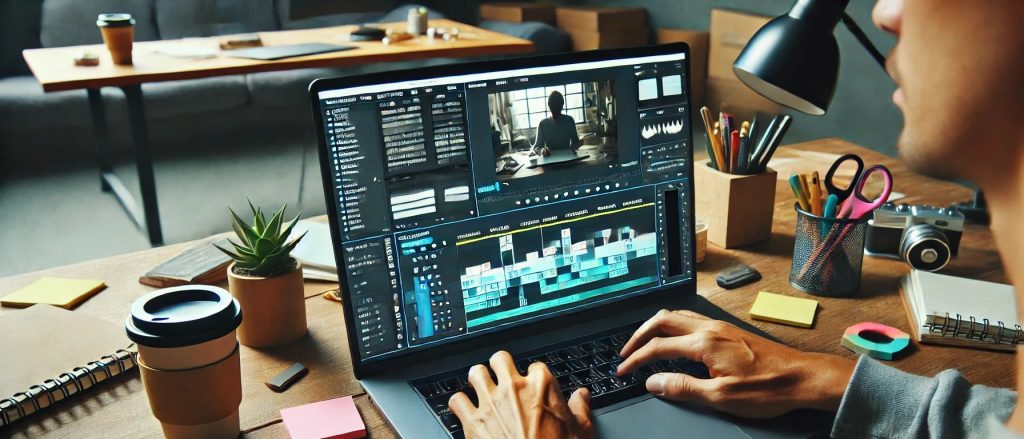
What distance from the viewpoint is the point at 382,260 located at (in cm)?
93

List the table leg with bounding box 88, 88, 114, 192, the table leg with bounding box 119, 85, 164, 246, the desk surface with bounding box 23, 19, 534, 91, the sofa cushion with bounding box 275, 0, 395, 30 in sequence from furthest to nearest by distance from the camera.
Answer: the sofa cushion with bounding box 275, 0, 395, 30, the table leg with bounding box 88, 88, 114, 192, the table leg with bounding box 119, 85, 164, 246, the desk surface with bounding box 23, 19, 534, 91

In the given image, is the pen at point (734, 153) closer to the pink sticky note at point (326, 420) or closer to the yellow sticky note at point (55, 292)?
the pink sticky note at point (326, 420)

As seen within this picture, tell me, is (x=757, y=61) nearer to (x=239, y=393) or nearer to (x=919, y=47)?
(x=919, y=47)

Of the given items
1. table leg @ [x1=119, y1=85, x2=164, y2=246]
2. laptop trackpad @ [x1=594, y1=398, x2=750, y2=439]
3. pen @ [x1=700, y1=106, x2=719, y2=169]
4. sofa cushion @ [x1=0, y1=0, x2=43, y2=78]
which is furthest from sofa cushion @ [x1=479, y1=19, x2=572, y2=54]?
laptop trackpad @ [x1=594, y1=398, x2=750, y2=439]

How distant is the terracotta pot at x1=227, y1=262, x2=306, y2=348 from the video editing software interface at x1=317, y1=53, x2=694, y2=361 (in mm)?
156

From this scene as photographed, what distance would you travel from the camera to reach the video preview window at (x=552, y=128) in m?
0.99

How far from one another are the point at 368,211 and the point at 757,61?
22.2 inches

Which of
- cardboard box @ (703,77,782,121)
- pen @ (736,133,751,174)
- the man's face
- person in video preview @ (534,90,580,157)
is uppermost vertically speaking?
the man's face

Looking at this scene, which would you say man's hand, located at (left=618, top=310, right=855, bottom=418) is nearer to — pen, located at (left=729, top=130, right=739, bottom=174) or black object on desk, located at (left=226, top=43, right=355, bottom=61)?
pen, located at (left=729, top=130, right=739, bottom=174)

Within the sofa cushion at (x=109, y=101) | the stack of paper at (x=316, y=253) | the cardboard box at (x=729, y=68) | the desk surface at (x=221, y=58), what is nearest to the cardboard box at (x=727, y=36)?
the cardboard box at (x=729, y=68)

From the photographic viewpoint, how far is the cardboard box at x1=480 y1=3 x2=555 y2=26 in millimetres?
4824

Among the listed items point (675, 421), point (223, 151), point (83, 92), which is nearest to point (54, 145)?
point (83, 92)

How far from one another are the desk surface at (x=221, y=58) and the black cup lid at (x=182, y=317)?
83.8 inches

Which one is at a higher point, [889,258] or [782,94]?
[782,94]
